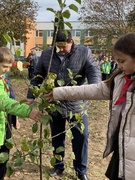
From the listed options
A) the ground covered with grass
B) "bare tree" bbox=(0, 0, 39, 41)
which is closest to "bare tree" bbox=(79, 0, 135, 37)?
"bare tree" bbox=(0, 0, 39, 41)

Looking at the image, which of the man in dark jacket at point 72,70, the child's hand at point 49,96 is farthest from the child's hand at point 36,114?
the man in dark jacket at point 72,70

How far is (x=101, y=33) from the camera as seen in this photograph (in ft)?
72.6

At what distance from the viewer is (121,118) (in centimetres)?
182

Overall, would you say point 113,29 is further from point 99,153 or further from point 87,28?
point 99,153

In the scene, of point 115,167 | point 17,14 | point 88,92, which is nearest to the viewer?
point 115,167

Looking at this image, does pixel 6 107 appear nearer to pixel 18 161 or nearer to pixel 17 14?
pixel 18 161

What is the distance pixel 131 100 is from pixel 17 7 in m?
16.2

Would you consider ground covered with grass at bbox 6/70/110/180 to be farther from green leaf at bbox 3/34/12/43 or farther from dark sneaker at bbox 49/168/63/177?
green leaf at bbox 3/34/12/43

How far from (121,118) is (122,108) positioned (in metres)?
0.06

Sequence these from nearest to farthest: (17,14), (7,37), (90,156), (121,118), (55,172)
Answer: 1. (7,37)
2. (121,118)
3. (55,172)
4. (90,156)
5. (17,14)

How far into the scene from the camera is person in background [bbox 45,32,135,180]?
1.73 metres

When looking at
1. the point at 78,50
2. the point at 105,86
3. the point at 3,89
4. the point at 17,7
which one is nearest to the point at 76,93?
the point at 105,86

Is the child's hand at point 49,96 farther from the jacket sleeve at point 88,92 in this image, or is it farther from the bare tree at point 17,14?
the bare tree at point 17,14

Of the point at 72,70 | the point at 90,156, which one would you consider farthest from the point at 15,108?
the point at 90,156
